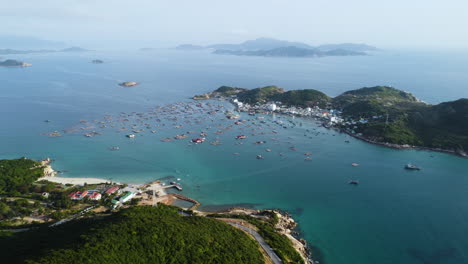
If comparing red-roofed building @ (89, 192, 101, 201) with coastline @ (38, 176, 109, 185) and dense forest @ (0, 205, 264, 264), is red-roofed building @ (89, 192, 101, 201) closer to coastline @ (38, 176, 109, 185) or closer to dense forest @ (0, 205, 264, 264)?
coastline @ (38, 176, 109, 185)

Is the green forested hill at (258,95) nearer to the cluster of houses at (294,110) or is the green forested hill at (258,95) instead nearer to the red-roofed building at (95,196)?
the cluster of houses at (294,110)

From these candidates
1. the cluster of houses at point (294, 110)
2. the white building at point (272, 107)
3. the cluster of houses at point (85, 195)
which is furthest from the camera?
the white building at point (272, 107)

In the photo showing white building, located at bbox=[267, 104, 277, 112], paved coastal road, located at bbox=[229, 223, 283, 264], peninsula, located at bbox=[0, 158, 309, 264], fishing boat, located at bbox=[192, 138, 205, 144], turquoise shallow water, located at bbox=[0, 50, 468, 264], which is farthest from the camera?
white building, located at bbox=[267, 104, 277, 112]

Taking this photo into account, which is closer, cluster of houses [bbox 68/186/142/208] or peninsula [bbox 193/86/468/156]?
cluster of houses [bbox 68/186/142/208]

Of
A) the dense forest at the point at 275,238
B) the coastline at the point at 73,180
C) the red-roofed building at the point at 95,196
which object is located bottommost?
the coastline at the point at 73,180

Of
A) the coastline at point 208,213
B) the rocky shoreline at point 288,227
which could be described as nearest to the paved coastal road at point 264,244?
the coastline at point 208,213

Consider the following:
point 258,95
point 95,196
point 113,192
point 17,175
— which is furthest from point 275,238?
point 258,95

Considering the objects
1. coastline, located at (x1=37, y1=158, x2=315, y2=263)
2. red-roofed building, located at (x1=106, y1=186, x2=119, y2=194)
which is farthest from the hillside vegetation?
red-roofed building, located at (x1=106, y1=186, x2=119, y2=194)

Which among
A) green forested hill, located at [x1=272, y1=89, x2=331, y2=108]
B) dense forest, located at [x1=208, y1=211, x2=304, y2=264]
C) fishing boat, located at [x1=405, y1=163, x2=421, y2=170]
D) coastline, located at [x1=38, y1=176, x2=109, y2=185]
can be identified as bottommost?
coastline, located at [x1=38, y1=176, x2=109, y2=185]
